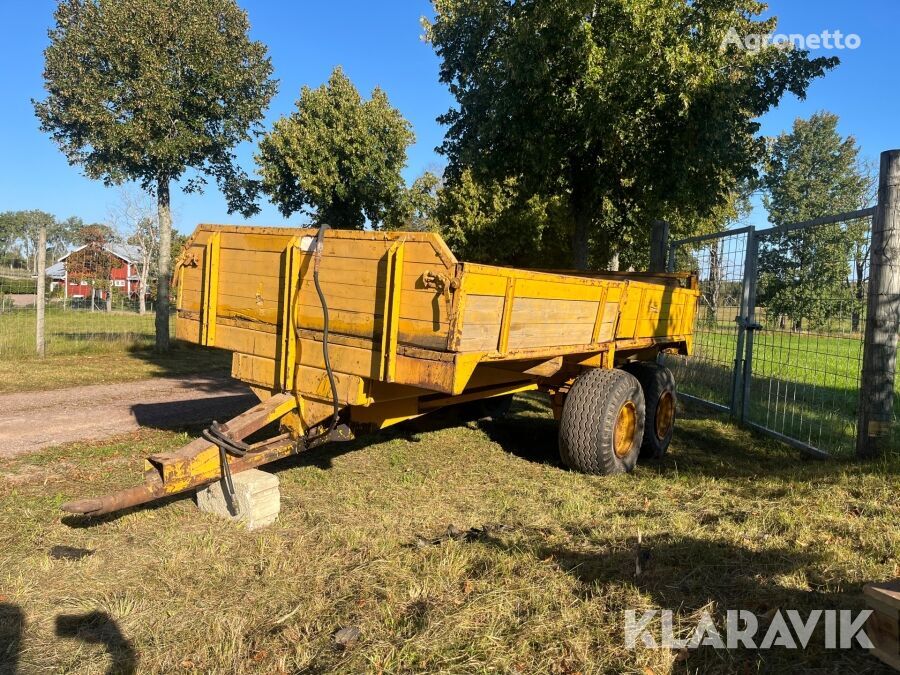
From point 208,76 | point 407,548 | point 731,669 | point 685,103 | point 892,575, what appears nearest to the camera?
point 731,669

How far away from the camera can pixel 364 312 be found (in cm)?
405

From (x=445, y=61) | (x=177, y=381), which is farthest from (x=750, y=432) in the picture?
(x=445, y=61)

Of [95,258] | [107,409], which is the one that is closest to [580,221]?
[107,409]

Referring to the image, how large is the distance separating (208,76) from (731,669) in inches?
533

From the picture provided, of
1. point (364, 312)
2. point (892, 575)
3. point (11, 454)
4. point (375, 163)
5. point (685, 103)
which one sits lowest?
point (11, 454)

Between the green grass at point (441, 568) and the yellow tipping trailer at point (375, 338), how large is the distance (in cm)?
49

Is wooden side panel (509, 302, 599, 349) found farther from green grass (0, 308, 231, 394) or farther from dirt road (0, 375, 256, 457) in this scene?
green grass (0, 308, 231, 394)

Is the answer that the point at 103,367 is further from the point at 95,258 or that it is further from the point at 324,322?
the point at 95,258

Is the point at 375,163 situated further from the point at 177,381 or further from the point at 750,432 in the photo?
the point at 750,432

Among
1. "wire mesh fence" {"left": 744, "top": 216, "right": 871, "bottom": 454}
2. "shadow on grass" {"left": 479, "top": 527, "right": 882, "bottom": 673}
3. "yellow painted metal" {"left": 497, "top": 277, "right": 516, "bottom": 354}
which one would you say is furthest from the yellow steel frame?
"wire mesh fence" {"left": 744, "top": 216, "right": 871, "bottom": 454}

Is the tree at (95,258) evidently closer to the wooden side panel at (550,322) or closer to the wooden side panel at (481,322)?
the wooden side panel at (550,322)

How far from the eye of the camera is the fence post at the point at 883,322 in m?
5.31

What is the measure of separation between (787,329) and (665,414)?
193 cm

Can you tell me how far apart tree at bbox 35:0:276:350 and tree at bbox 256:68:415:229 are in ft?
14.2
